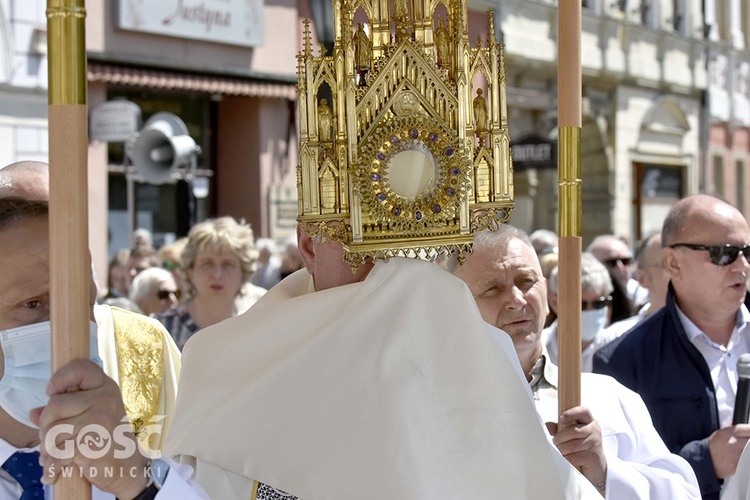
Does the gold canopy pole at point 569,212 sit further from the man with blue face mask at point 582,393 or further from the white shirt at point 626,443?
the white shirt at point 626,443

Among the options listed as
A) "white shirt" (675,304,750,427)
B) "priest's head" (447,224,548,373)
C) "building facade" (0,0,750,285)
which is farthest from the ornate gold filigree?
"building facade" (0,0,750,285)

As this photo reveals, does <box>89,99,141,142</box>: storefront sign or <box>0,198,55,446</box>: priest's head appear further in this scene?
<box>89,99,141,142</box>: storefront sign

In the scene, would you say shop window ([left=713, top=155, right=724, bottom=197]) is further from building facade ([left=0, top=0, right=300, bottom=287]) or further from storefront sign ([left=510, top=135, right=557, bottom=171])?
building facade ([left=0, top=0, right=300, bottom=287])

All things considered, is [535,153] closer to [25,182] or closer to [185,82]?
[185,82]

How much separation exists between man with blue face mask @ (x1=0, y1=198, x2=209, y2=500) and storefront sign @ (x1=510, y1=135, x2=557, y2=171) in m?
10.6

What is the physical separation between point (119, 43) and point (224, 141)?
2.34 metres

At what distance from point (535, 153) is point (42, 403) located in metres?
10.9

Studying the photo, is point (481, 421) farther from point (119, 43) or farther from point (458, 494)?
point (119, 43)

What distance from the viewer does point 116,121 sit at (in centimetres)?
1100

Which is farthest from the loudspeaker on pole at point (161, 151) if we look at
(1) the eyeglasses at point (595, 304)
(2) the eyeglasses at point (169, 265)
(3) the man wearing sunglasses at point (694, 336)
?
(3) the man wearing sunglasses at point (694, 336)

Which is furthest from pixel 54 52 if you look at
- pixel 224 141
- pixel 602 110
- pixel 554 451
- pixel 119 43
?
pixel 602 110

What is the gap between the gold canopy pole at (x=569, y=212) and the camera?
263cm

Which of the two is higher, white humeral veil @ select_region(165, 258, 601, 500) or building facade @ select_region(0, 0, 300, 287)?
building facade @ select_region(0, 0, 300, 287)

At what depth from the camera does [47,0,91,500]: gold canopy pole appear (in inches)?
72.7
